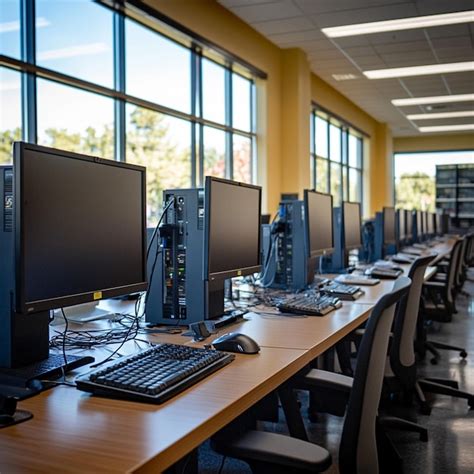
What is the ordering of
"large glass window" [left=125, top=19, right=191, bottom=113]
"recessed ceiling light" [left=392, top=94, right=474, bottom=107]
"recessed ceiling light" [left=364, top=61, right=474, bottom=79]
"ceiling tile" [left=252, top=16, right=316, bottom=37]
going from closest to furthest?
"large glass window" [left=125, top=19, right=191, bottom=113], "ceiling tile" [left=252, top=16, right=316, bottom=37], "recessed ceiling light" [left=364, top=61, right=474, bottom=79], "recessed ceiling light" [left=392, top=94, right=474, bottom=107]

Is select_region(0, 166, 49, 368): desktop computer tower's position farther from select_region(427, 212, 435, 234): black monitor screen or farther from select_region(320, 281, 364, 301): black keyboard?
select_region(427, 212, 435, 234): black monitor screen

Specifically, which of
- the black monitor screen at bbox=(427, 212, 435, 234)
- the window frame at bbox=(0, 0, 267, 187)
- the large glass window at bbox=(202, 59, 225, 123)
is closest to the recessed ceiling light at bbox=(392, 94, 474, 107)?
the black monitor screen at bbox=(427, 212, 435, 234)

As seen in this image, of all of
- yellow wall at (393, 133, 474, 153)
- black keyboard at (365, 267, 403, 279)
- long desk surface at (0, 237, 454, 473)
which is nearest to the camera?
long desk surface at (0, 237, 454, 473)

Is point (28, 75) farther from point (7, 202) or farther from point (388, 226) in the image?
point (388, 226)

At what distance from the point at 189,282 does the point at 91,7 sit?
3.48m

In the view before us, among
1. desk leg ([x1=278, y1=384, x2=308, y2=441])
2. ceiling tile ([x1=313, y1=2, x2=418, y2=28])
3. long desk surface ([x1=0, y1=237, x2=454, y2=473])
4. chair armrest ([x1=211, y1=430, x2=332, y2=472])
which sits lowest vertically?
desk leg ([x1=278, y1=384, x2=308, y2=441])

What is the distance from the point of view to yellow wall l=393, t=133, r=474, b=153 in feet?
48.0

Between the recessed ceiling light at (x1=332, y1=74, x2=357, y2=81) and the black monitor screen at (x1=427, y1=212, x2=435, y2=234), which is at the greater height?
the recessed ceiling light at (x1=332, y1=74, x2=357, y2=81)

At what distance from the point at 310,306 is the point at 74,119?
2934mm

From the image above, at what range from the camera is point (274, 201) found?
777 cm

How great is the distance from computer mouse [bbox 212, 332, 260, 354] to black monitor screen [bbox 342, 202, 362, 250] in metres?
2.54

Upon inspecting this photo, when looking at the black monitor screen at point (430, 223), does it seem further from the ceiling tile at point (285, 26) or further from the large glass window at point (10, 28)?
the large glass window at point (10, 28)

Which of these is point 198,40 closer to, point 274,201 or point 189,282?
point 274,201

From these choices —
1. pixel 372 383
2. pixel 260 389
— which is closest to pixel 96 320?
pixel 260 389
